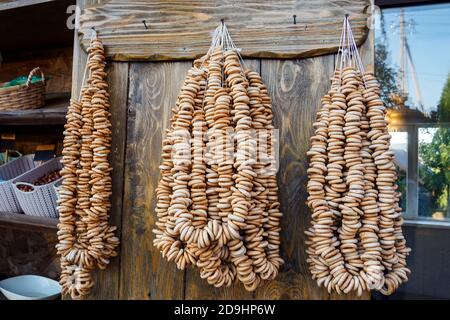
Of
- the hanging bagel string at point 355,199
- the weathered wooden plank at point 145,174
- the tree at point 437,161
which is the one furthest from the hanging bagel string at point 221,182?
the tree at point 437,161

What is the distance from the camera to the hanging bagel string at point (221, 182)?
0.64 metres

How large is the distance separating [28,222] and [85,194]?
0.42 meters

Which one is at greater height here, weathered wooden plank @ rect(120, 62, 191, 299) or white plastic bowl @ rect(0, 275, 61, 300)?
weathered wooden plank @ rect(120, 62, 191, 299)

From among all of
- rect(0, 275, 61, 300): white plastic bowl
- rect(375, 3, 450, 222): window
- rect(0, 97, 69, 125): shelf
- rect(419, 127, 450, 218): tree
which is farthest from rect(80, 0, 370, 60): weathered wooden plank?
rect(419, 127, 450, 218): tree

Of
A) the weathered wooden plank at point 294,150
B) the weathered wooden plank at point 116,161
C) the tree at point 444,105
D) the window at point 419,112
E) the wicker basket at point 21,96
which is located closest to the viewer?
the weathered wooden plank at point 294,150

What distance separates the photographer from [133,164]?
37.3 inches

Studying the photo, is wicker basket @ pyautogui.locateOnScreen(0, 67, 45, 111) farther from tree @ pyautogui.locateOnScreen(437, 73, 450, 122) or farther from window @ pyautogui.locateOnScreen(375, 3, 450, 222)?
tree @ pyautogui.locateOnScreen(437, 73, 450, 122)

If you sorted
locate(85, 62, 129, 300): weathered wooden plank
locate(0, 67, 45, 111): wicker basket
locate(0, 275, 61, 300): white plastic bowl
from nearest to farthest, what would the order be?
locate(85, 62, 129, 300): weathered wooden plank, locate(0, 67, 45, 111): wicker basket, locate(0, 275, 61, 300): white plastic bowl

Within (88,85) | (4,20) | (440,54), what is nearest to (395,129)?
(440,54)

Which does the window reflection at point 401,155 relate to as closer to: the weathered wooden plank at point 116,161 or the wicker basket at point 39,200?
the weathered wooden plank at point 116,161

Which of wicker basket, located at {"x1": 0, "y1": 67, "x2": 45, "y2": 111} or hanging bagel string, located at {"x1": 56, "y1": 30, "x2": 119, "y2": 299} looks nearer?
hanging bagel string, located at {"x1": 56, "y1": 30, "x2": 119, "y2": 299}

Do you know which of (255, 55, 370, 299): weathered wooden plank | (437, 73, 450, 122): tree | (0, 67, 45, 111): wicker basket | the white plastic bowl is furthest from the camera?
(437, 73, 450, 122): tree

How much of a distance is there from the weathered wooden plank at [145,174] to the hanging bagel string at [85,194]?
0.06 metres

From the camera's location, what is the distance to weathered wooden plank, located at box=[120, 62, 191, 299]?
92cm
